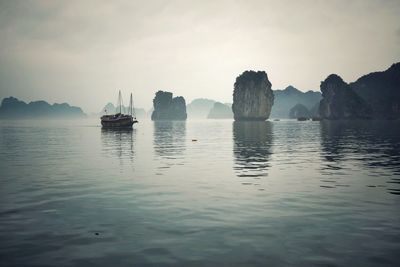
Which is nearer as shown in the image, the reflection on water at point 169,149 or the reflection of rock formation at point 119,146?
the reflection on water at point 169,149

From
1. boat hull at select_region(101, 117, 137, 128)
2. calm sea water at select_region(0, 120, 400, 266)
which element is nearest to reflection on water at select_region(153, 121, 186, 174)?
calm sea water at select_region(0, 120, 400, 266)

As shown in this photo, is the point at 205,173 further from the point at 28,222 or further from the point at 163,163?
the point at 28,222

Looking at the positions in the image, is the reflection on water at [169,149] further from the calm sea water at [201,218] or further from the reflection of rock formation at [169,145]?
the calm sea water at [201,218]

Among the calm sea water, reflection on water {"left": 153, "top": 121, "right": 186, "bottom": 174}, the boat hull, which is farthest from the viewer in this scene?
the boat hull

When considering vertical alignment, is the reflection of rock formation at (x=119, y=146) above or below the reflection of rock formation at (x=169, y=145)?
above

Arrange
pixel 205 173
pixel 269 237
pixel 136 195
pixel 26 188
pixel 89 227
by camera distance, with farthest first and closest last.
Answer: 1. pixel 205 173
2. pixel 26 188
3. pixel 136 195
4. pixel 89 227
5. pixel 269 237

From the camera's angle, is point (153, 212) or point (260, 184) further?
point (260, 184)

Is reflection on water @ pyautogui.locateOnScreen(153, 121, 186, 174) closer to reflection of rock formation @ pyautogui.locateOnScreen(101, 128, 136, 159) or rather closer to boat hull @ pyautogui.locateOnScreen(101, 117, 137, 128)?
reflection of rock formation @ pyautogui.locateOnScreen(101, 128, 136, 159)

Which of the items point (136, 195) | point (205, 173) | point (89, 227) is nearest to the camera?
point (89, 227)

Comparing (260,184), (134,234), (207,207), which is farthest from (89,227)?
(260,184)

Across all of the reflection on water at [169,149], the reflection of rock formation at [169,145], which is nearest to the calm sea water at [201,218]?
the reflection on water at [169,149]

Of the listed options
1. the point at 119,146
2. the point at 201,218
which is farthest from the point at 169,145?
the point at 201,218

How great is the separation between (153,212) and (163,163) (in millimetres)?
17451

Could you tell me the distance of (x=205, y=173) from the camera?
25.9 m
